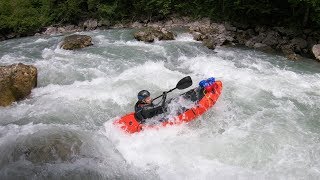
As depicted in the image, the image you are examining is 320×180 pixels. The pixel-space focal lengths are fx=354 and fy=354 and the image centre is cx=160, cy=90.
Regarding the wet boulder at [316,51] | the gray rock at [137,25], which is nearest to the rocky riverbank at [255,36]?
the wet boulder at [316,51]

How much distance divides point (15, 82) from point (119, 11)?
937 cm

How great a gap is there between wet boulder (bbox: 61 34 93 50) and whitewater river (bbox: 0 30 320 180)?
0.67 meters

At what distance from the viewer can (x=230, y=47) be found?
13.0 metres

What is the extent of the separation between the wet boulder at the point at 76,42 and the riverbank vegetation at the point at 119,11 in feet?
13.1

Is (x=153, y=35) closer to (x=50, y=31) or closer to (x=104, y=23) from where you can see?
(x=104, y=23)

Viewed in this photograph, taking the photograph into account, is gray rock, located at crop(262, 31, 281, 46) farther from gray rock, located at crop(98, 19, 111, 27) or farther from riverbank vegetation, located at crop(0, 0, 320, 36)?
gray rock, located at crop(98, 19, 111, 27)

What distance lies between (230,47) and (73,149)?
820cm

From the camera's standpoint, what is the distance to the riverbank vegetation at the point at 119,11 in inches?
562

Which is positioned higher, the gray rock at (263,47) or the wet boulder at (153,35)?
the wet boulder at (153,35)

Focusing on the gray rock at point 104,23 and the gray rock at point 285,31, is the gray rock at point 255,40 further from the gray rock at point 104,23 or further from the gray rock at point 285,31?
the gray rock at point 104,23

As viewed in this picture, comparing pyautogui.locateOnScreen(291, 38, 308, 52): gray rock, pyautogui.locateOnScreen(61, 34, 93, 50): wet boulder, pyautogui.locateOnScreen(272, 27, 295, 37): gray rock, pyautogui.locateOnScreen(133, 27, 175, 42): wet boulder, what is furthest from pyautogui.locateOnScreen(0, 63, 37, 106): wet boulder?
pyautogui.locateOnScreen(272, 27, 295, 37): gray rock

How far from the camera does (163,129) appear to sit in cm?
720

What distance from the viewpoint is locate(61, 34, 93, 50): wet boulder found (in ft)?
41.4

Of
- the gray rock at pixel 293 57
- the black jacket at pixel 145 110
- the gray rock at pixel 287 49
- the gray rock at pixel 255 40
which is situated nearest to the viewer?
the black jacket at pixel 145 110
